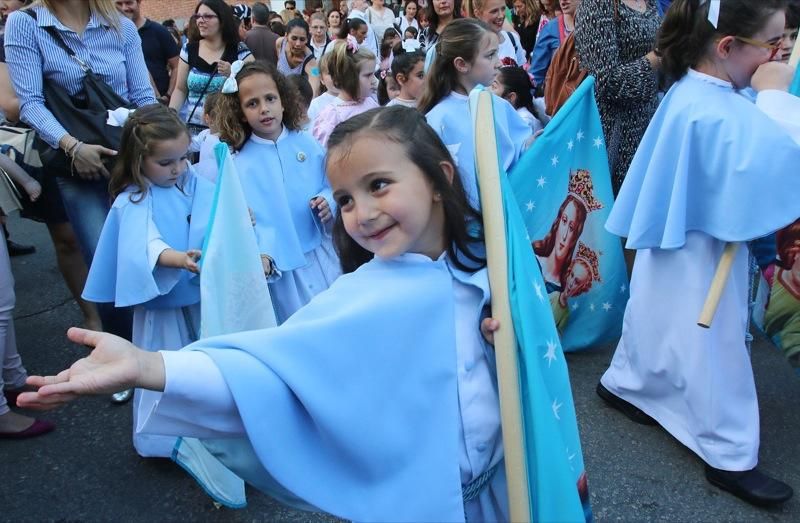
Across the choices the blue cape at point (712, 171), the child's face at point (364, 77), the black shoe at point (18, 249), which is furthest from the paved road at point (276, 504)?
the black shoe at point (18, 249)

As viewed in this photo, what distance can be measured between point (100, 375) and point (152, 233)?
157cm

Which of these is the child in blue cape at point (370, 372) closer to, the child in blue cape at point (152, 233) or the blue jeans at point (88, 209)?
the child in blue cape at point (152, 233)

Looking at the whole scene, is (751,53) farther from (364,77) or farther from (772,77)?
(364,77)

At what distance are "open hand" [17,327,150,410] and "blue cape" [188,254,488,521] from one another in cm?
14

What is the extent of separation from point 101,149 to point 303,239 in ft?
3.20

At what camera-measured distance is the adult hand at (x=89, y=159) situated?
2.96 m

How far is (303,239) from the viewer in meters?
3.14

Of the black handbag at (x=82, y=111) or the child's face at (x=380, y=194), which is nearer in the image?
the child's face at (x=380, y=194)

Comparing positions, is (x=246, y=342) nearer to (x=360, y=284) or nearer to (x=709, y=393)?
(x=360, y=284)

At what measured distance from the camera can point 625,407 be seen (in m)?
3.02

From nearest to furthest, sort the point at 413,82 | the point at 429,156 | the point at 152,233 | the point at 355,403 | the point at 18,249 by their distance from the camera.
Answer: the point at 355,403 < the point at 429,156 < the point at 152,233 < the point at 413,82 < the point at 18,249

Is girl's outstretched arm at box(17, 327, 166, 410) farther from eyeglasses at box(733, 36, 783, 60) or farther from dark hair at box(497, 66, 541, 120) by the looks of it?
dark hair at box(497, 66, 541, 120)

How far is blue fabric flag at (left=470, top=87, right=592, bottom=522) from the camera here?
131 cm

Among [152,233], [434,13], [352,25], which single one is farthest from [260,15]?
[152,233]
